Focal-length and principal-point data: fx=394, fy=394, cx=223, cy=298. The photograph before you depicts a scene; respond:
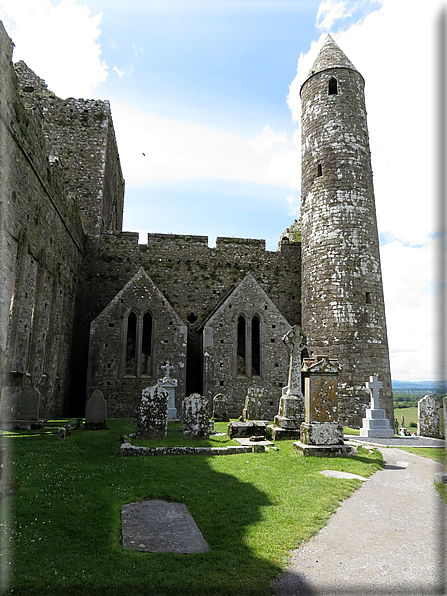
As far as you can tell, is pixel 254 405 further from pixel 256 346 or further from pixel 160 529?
pixel 160 529

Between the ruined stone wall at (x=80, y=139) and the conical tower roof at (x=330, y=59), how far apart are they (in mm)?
11301

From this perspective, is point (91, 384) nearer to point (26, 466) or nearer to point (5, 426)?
point (5, 426)

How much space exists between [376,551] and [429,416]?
10.6 meters

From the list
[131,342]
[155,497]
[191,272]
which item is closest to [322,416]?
[155,497]

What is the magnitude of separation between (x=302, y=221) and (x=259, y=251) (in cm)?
305

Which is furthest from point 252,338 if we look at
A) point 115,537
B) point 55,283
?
point 115,537

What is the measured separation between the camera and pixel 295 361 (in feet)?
36.6

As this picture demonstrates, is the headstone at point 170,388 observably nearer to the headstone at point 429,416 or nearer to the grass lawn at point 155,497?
the grass lawn at point 155,497

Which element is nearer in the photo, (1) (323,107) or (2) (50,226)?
(2) (50,226)

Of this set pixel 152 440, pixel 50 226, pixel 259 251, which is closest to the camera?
pixel 152 440

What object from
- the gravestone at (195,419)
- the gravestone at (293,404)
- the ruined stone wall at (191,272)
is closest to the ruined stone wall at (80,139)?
the ruined stone wall at (191,272)

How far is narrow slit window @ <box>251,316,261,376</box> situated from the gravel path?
39.5 ft

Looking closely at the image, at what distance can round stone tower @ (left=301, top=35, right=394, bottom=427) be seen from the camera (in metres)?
15.5

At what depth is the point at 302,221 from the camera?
60.3 ft
